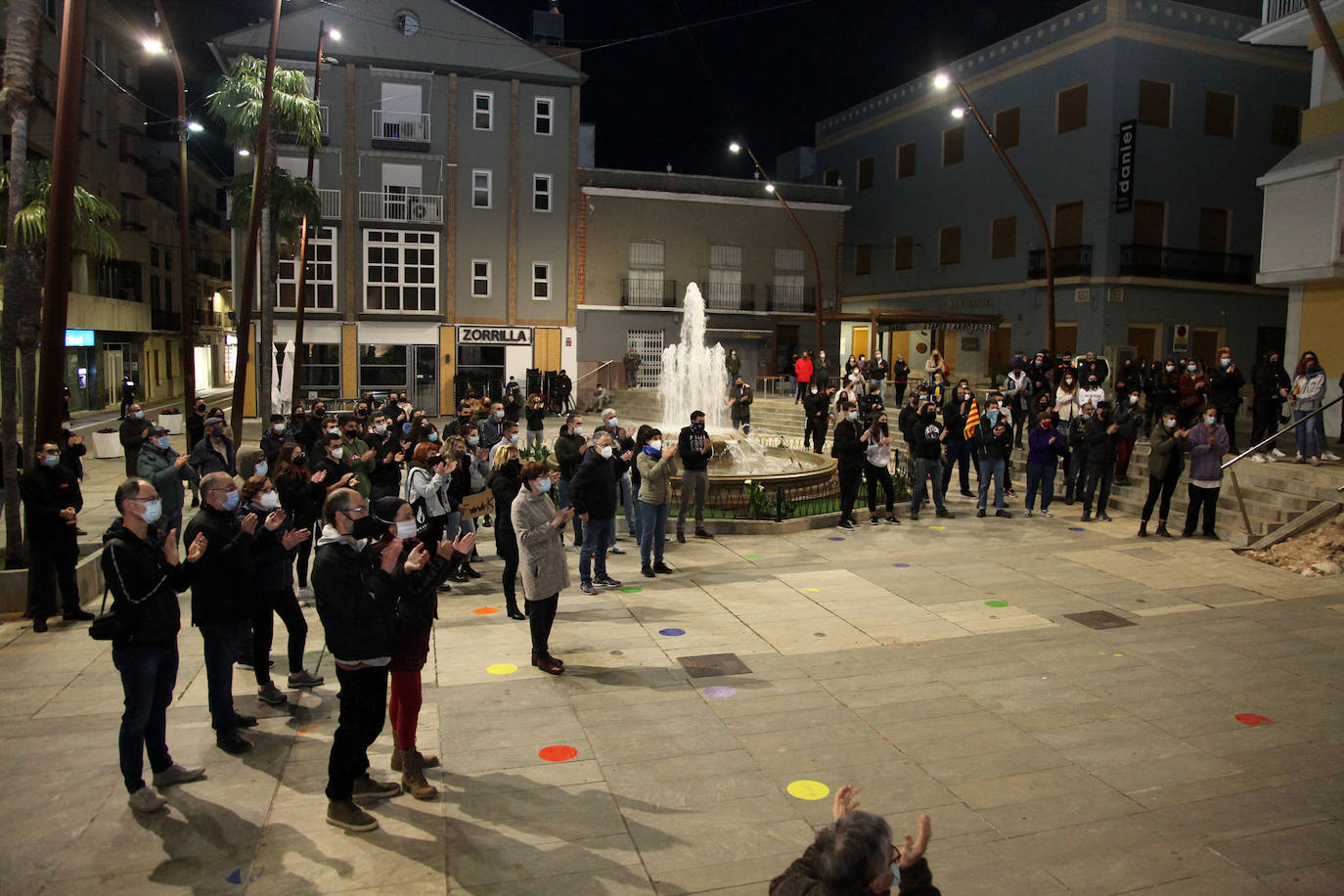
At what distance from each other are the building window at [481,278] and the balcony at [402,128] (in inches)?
193

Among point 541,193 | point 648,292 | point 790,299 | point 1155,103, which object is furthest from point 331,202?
point 1155,103

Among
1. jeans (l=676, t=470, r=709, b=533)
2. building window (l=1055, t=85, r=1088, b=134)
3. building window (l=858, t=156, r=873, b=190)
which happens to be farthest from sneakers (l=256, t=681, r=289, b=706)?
building window (l=858, t=156, r=873, b=190)

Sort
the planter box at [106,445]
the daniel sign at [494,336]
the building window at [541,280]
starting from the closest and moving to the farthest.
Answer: the planter box at [106,445] → the daniel sign at [494,336] → the building window at [541,280]

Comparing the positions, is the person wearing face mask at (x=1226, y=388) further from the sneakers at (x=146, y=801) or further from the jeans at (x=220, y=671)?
the sneakers at (x=146, y=801)

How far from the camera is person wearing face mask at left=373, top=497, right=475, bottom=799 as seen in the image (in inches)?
203

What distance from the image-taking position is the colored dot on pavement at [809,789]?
5.39 metres

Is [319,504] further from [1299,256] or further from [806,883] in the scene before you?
[1299,256]

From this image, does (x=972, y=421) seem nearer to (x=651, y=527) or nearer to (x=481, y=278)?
(x=651, y=527)

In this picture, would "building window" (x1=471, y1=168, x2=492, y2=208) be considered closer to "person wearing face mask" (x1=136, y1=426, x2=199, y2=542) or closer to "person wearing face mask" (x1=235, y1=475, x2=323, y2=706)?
"person wearing face mask" (x1=136, y1=426, x2=199, y2=542)

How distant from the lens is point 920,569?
11.3m

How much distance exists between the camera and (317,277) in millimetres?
35312

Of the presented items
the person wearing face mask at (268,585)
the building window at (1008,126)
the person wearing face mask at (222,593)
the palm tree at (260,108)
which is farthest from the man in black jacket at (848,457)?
the building window at (1008,126)

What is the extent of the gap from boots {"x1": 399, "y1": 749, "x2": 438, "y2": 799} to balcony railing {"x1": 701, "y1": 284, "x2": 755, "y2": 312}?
35.0 m

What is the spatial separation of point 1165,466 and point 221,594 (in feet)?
40.0
